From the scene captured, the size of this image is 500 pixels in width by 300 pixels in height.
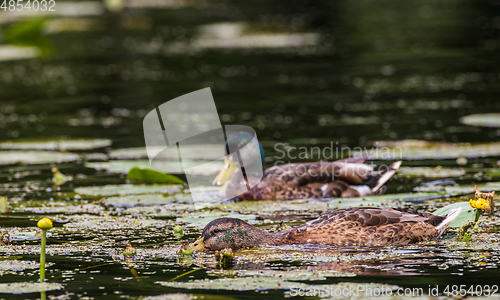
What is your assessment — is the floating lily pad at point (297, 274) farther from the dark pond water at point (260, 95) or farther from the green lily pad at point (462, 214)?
the green lily pad at point (462, 214)

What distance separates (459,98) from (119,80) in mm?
7568

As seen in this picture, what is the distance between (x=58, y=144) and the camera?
11398 millimetres

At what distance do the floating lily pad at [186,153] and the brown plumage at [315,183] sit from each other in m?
1.79

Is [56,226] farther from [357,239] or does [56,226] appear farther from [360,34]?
[360,34]

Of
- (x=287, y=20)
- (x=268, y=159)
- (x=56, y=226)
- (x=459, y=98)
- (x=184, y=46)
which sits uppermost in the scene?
(x=287, y=20)

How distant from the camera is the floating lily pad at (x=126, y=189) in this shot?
333 inches

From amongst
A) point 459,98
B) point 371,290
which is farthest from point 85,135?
point 371,290

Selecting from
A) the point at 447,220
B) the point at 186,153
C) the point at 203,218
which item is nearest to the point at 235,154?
the point at 203,218

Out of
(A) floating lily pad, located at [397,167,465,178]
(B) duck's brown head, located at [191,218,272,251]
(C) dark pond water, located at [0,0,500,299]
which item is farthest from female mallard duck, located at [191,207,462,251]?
(A) floating lily pad, located at [397,167,465,178]

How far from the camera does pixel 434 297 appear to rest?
4.76 m

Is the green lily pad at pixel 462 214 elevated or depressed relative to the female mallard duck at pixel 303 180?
depressed

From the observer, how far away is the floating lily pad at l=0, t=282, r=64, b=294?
5.04m

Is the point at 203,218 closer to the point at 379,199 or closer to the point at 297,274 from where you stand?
the point at 379,199

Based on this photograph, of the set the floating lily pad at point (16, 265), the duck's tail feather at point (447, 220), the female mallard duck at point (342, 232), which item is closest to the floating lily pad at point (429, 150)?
the duck's tail feather at point (447, 220)
